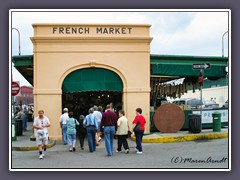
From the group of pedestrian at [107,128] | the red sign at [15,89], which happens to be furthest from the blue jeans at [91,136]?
the red sign at [15,89]

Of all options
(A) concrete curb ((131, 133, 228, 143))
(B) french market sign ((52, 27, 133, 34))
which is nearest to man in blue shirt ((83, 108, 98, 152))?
(A) concrete curb ((131, 133, 228, 143))

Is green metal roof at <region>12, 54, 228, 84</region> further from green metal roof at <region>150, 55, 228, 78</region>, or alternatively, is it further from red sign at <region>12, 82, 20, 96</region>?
red sign at <region>12, 82, 20, 96</region>

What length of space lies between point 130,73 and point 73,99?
5.80 m

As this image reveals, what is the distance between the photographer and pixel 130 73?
15133 millimetres

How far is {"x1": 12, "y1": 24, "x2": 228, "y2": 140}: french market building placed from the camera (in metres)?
14.7

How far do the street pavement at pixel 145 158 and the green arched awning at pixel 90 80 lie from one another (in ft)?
10.5

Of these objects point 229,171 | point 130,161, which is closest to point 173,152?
point 130,161

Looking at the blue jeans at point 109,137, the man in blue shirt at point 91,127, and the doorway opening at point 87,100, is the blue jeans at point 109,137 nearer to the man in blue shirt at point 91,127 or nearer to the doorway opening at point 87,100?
the man in blue shirt at point 91,127

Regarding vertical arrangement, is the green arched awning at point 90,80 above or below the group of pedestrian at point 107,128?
above

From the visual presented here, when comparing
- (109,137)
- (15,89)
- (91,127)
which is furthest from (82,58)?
(109,137)

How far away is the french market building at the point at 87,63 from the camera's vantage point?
14.7 metres

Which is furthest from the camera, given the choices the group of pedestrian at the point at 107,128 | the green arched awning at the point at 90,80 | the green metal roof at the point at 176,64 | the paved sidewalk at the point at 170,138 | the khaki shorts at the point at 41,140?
the green metal roof at the point at 176,64

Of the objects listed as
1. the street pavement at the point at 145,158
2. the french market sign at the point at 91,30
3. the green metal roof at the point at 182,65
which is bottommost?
the street pavement at the point at 145,158

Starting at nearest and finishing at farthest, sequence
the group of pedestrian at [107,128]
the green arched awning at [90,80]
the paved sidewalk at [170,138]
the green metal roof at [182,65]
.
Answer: the group of pedestrian at [107,128]
the paved sidewalk at [170,138]
the green arched awning at [90,80]
the green metal roof at [182,65]
